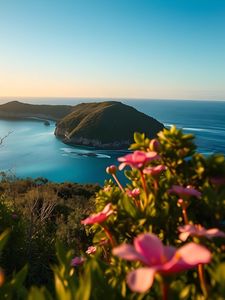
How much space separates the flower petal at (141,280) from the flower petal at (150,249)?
0.21 ft

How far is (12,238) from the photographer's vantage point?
5.28m

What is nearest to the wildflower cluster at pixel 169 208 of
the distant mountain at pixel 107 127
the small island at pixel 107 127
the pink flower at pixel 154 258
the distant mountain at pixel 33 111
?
the pink flower at pixel 154 258

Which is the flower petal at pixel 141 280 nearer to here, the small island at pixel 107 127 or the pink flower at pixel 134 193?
the pink flower at pixel 134 193

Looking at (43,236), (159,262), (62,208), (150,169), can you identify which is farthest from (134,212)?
(62,208)

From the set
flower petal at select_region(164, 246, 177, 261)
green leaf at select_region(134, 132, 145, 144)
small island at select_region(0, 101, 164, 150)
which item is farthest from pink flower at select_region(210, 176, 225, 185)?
small island at select_region(0, 101, 164, 150)

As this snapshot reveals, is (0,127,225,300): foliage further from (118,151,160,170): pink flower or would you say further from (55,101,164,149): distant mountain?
(55,101,164,149): distant mountain

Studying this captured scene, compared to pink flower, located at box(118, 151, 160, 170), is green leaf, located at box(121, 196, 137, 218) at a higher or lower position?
lower

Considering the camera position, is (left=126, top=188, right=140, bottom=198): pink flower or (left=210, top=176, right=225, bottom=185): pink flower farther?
(left=126, top=188, right=140, bottom=198): pink flower

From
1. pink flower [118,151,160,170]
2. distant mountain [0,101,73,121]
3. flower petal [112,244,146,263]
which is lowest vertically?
distant mountain [0,101,73,121]

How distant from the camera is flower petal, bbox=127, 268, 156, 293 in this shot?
33.6 inches

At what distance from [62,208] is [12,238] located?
7.97 meters

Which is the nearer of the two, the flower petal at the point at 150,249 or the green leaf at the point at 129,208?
the flower petal at the point at 150,249

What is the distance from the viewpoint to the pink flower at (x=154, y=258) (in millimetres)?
874

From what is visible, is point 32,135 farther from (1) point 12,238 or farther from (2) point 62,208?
(1) point 12,238
